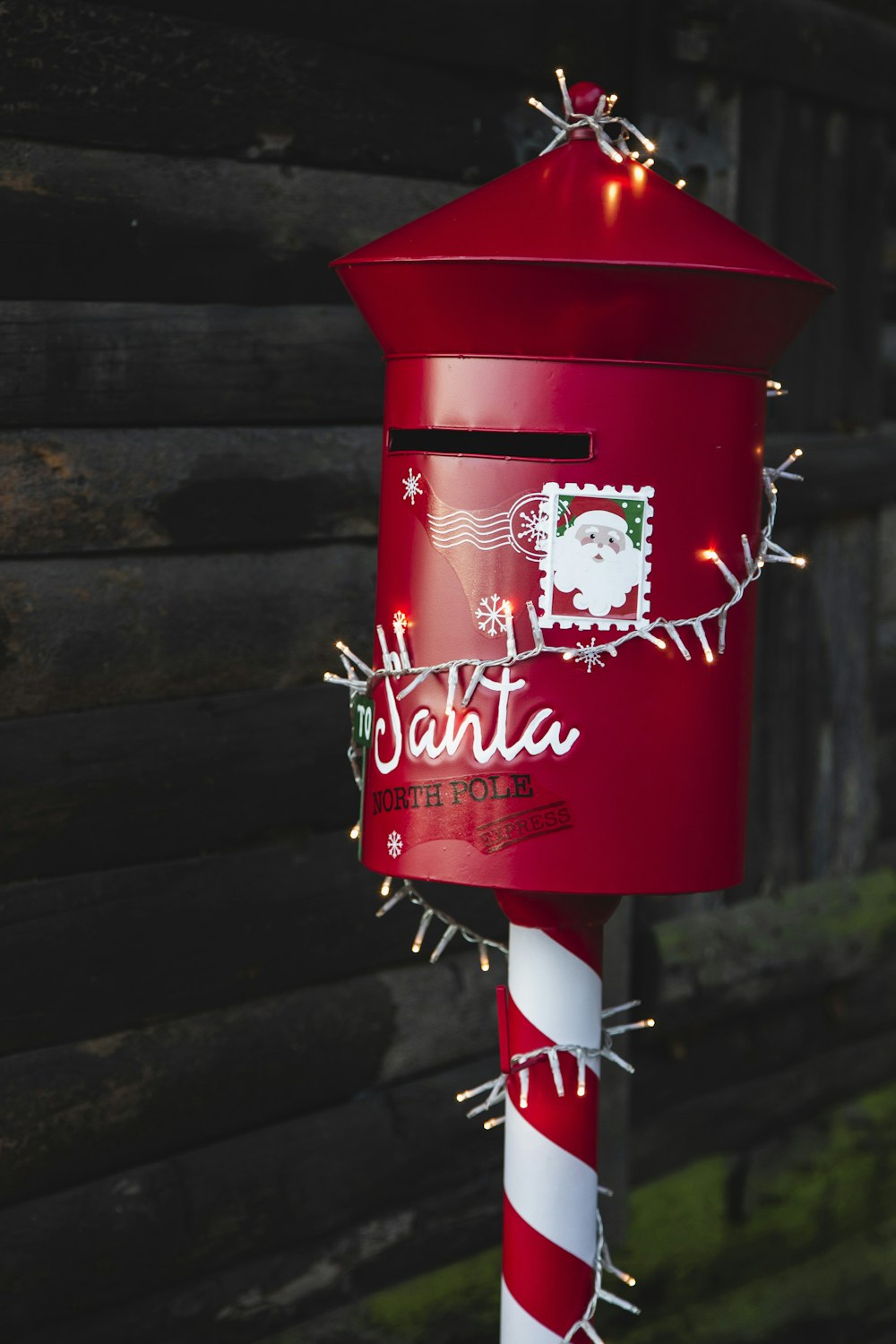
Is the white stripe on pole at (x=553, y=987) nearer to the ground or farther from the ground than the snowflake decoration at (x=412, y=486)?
nearer to the ground

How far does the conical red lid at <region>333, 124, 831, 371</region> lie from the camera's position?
1655 millimetres

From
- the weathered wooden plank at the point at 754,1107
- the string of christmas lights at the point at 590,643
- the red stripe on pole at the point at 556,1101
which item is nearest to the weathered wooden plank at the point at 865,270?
the weathered wooden plank at the point at 754,1107

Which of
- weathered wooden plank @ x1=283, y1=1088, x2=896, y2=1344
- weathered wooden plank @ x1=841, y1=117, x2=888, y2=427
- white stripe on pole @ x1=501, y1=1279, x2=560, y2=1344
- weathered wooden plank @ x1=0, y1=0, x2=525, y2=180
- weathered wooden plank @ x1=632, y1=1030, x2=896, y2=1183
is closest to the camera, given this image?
white stripe on pole @ x1=501, y1=1279, x2=560, y2=1344

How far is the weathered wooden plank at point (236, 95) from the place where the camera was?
2.14 meters

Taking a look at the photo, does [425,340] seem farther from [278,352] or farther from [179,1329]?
[179,1329]

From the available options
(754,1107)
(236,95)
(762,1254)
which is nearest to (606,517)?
(236,95)

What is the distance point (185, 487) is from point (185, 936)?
70 centimetres

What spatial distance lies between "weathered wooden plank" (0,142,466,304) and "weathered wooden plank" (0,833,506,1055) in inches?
34.5

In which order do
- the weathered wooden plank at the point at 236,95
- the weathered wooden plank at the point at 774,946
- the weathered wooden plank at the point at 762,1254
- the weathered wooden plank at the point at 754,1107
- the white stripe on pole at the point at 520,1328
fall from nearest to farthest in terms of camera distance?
the white stripe on pole at the point at 520,1328 < the weathered wooden plank at the point at 236,95 < the weathered wooden plank at the point at 762,1254 < the weathered wooden plank at the point at 774,946 < the weathered wooden plank at the point at 754,1107

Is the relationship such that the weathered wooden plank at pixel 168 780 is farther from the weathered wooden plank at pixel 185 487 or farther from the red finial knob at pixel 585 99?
the red finial knob at pixel 585 99

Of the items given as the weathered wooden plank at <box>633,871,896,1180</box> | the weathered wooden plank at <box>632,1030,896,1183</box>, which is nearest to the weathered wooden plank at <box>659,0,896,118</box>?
the weathered wooden plank at <box>633,871,896,1180</box>

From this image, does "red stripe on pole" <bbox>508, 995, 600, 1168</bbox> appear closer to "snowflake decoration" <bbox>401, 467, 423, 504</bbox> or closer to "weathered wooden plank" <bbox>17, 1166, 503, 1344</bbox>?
"snowflake decoration" <bbox>401, 467, 423, 504</bbox>

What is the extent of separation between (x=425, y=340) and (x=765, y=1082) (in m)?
2.36

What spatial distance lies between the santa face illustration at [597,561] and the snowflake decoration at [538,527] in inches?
0.6
